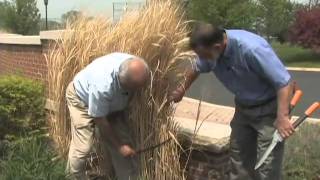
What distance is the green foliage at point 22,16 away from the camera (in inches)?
1608

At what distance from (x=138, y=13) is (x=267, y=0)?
4386 cm

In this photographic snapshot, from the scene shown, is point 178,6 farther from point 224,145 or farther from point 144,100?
point 224,145

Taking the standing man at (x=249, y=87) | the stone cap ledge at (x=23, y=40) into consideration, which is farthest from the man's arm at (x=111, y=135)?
the stone cap ledge at (x=23, y=40)

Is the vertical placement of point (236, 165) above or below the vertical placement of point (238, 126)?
below

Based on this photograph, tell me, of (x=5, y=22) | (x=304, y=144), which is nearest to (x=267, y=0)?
(x=5, y=22)

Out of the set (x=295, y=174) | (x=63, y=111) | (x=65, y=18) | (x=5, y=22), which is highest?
(x=65, y=18)

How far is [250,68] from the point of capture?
4762 millimetres

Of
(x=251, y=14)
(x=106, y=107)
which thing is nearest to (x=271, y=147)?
(x=106, y=107)

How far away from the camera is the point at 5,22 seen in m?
42.4

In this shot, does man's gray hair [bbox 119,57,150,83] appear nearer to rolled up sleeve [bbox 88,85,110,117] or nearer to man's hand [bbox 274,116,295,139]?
rolled up sleeve [bbox 88,85,110,117]

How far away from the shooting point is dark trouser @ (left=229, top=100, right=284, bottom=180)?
15.8ft

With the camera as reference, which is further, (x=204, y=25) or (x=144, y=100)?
(x=144, y=100)

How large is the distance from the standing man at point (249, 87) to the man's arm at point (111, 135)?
31.5 inches

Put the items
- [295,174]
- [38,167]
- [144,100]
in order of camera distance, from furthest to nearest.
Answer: [295,174], [144,100], [38,167]
